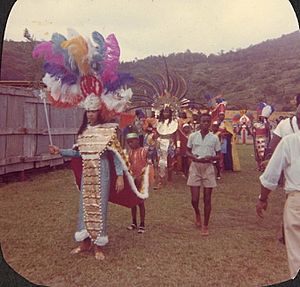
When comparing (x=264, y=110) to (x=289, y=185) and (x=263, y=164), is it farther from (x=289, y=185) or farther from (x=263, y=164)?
(x=289, y=185)

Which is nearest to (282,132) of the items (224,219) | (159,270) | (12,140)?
(224,219)

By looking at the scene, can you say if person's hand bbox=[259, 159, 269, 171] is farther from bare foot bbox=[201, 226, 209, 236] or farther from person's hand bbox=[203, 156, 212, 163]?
bare foot bbox=[201, 226, 209, 236]

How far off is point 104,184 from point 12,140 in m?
0.72

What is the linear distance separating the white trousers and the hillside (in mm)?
641

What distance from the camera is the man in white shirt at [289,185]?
3.69m

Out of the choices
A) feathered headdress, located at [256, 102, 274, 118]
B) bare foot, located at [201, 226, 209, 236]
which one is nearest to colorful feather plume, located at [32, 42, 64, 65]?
feathered headdress, located at [256, 102, 274, 118]

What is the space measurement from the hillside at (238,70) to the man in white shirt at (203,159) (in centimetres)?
24

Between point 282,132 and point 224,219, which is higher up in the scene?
point 282,132

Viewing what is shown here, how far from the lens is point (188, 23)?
3838 mm

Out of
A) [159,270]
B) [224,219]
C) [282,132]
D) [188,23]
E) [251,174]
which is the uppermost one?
[188,23]

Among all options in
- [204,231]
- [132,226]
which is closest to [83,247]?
[132,226]

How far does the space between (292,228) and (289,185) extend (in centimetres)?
30

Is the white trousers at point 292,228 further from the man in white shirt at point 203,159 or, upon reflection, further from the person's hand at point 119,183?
the person's hand at point 119,183

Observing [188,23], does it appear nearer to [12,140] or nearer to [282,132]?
[282,132]
